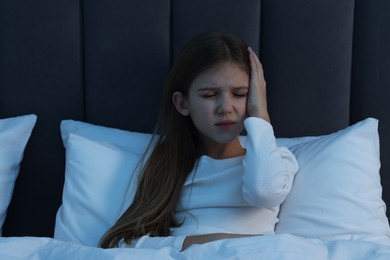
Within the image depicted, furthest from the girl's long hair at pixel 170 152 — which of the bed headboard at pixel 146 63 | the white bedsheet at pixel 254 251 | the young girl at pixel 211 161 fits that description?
the white bedsheet at pixel 254 251

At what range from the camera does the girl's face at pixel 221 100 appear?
1.43m

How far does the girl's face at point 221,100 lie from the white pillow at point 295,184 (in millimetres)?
187

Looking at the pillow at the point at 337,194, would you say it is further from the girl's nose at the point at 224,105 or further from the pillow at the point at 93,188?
the pillow at the point at 93,188

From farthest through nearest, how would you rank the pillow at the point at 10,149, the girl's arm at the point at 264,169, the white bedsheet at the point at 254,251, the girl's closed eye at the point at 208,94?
the pillow at the point at 10,149 → the girl's closed eye at the point at 208,94 → the girl's arm at the point at 264,169 → the white bedsheet at the point at 254,251

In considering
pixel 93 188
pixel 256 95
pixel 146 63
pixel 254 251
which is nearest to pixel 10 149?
pixel 93 188

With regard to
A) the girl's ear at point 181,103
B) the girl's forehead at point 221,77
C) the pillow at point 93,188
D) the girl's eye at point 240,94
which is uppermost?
the girl's forehead at point 221,77

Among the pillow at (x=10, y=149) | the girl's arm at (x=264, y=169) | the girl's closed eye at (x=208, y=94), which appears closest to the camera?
the girl's arm at (x=264, y=169)

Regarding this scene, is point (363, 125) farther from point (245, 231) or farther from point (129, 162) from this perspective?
point (129, 162)

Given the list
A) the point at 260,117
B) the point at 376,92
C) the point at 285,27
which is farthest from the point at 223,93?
the point at 376,92

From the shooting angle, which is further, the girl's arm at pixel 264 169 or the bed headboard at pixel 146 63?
the bed headboard at pixel 146 63

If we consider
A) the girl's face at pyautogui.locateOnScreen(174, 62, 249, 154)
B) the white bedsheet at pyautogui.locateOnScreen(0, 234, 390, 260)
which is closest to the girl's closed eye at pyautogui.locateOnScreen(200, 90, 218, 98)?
the girl's face at pyautogui.locateOnScreen(174, 62, 249, 154)

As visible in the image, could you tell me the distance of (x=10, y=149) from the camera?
1.62m

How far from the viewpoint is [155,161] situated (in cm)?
151

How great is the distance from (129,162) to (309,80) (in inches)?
20.5
